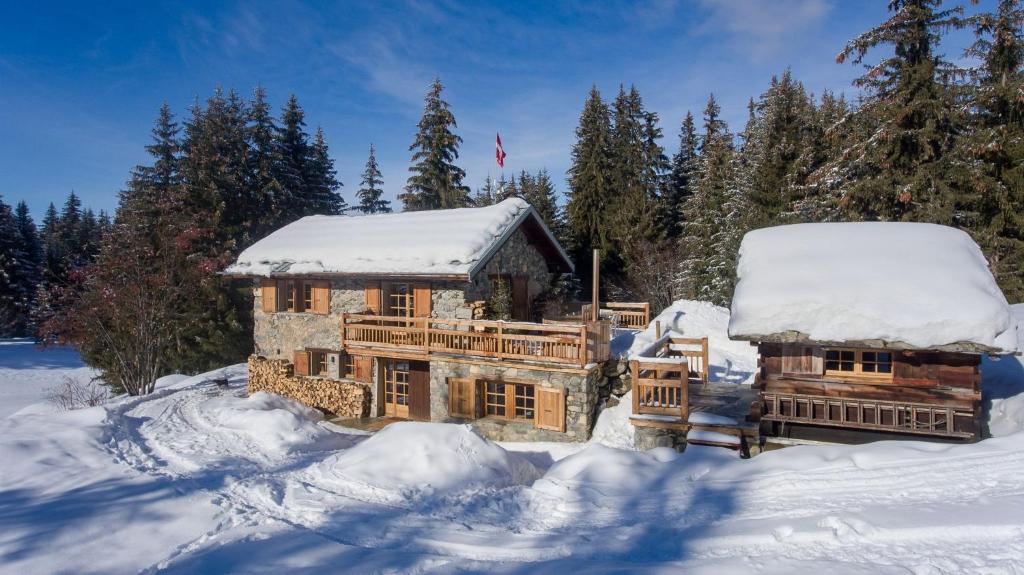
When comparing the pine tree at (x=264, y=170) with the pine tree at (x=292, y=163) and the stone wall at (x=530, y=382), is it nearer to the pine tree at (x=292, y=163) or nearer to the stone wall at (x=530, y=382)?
the pine tree at (x=292, y=163)

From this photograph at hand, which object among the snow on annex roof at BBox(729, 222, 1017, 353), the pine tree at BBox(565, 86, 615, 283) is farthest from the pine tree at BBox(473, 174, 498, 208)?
the snow on annex roof at BBox(729, 222, 1017, 353)

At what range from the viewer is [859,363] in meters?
10.8

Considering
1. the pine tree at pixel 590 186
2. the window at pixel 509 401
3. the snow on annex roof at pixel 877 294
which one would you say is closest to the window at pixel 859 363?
the snow on annex roof at pixel 877 294

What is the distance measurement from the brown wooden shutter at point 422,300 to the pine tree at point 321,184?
21.6 m

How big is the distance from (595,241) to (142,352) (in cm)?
2556

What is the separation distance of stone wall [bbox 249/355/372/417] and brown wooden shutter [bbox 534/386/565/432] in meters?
6.33

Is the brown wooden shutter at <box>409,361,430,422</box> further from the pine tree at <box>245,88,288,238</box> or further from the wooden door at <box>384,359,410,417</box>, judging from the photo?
the pine tree at <box>245,88,288,238</box>

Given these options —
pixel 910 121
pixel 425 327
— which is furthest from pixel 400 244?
pixel 910 121

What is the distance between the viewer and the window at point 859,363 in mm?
10719

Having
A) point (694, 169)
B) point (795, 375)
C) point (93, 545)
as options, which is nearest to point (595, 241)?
point (694, 169)

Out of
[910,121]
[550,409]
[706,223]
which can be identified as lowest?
[550,409]

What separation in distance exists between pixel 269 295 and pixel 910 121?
79.2 ft

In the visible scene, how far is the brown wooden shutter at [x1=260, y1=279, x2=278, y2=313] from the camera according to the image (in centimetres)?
1941

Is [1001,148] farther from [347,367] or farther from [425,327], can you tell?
[347,367]
